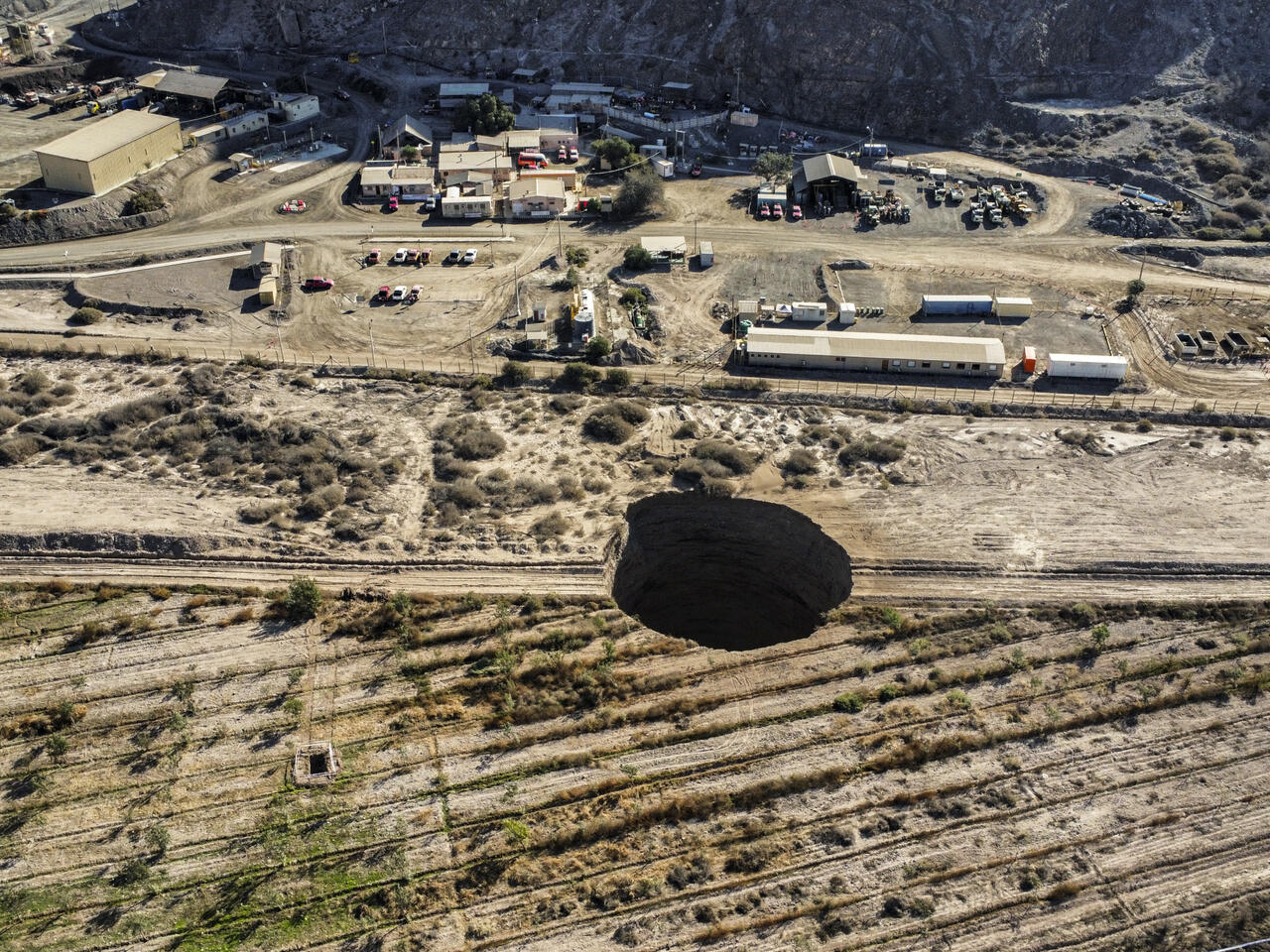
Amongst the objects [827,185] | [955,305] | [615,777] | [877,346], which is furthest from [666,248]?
[615,777]

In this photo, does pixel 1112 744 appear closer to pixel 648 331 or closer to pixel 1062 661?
pixel 1062 661

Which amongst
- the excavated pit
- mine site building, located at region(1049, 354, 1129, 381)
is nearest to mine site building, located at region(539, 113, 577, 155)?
mine site building, located at region(1049, 354, 1129, 381)

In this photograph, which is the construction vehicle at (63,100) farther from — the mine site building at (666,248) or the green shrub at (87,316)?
the mine site building at (666,248)

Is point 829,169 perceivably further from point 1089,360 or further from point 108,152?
point 108,152

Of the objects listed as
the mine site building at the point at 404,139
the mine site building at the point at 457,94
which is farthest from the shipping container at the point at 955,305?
the mine site building at the point at 457,94

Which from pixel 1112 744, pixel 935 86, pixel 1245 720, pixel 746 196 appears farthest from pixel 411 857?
pixel 935 86
